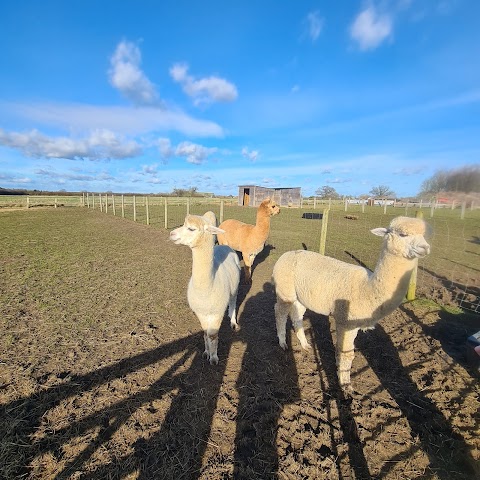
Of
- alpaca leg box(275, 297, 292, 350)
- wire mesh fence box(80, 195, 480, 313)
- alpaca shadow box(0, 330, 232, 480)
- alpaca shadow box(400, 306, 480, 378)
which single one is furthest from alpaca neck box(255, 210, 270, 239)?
alpaca shadow box(0, 330, 232, 480)

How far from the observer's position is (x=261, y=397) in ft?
10.3

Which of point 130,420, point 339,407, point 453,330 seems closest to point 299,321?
point 339,407

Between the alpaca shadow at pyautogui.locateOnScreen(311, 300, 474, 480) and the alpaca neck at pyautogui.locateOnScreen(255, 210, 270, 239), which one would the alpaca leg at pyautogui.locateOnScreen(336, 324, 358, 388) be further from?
the alpaca neck at pyautogui.locateOnScreen(255, 210, 270, 239)

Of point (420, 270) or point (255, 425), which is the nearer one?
point (255, 425)

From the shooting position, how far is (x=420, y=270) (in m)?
8.05

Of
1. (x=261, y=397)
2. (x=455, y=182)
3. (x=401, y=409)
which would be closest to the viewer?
(x=455, y=182)

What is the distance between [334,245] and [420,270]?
4.00 m

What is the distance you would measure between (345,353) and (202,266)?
2.05 metres

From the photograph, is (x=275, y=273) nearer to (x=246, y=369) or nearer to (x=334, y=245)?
(x=246, y=369)

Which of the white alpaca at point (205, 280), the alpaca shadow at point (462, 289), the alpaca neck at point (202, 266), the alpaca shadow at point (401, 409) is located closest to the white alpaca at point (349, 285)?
the alpaca shadow at point (401, 409)

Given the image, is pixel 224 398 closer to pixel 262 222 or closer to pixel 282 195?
pixel 262 222

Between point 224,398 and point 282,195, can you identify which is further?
point 282,195

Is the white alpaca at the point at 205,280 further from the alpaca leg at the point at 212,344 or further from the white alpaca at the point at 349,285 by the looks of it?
the white alpaca at the point at 349,285

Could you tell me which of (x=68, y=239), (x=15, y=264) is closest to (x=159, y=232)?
(x=68, y=239)
